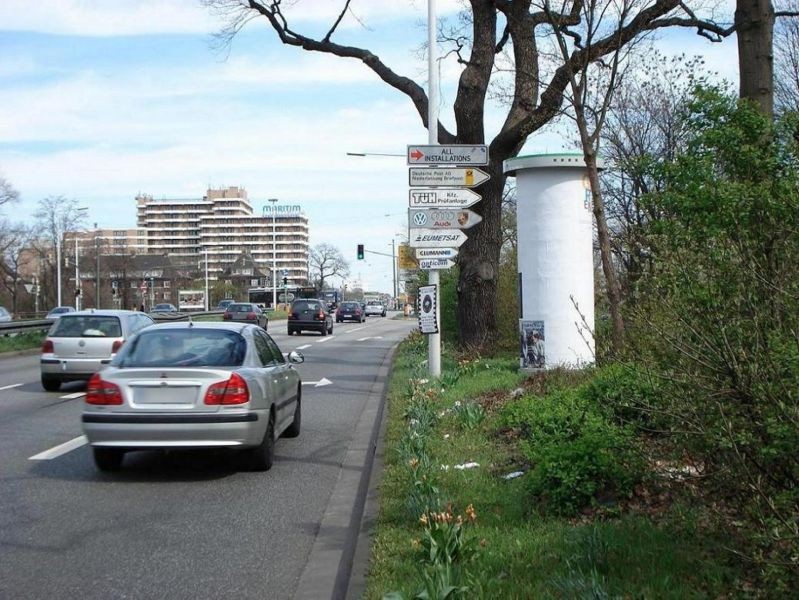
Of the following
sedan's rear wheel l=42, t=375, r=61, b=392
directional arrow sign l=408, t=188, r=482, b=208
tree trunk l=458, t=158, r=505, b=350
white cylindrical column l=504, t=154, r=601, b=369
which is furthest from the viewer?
tree trunk l=458, t=158, r=505, b=350

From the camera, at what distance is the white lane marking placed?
962 cm

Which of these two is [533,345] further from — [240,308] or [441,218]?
[240,308]

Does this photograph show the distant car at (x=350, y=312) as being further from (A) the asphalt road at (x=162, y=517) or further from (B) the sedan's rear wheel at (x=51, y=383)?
(A) the asphalt road at (x=162, y=517)

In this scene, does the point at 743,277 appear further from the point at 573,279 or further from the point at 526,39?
the point at 526,39

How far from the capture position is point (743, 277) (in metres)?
3.99

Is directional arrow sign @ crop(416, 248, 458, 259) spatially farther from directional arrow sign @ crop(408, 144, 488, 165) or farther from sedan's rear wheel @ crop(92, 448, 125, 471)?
sedan's rear wheel @ crop(92, 448, 125, 471)

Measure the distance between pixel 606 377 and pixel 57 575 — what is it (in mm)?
5536

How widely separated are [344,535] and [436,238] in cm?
905

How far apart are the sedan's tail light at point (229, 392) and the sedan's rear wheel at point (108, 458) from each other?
1124 millimetres

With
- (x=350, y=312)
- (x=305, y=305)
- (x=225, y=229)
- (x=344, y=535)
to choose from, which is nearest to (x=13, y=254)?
(x=350, y=312)

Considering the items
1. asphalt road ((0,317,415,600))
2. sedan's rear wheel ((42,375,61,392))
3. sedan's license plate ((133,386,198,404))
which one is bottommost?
asphalt road ((0,317,415,600))

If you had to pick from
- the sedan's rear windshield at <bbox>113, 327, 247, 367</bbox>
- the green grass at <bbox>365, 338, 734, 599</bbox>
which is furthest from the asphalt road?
the sedan's rear windshield at <bbox>113, 327, 247, 367</bbox>

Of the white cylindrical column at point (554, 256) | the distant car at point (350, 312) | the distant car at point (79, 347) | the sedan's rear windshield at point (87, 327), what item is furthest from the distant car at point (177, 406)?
the distant car at point (350, 312)

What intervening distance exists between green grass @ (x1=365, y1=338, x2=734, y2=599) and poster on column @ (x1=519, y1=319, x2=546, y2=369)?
20.7 feet
